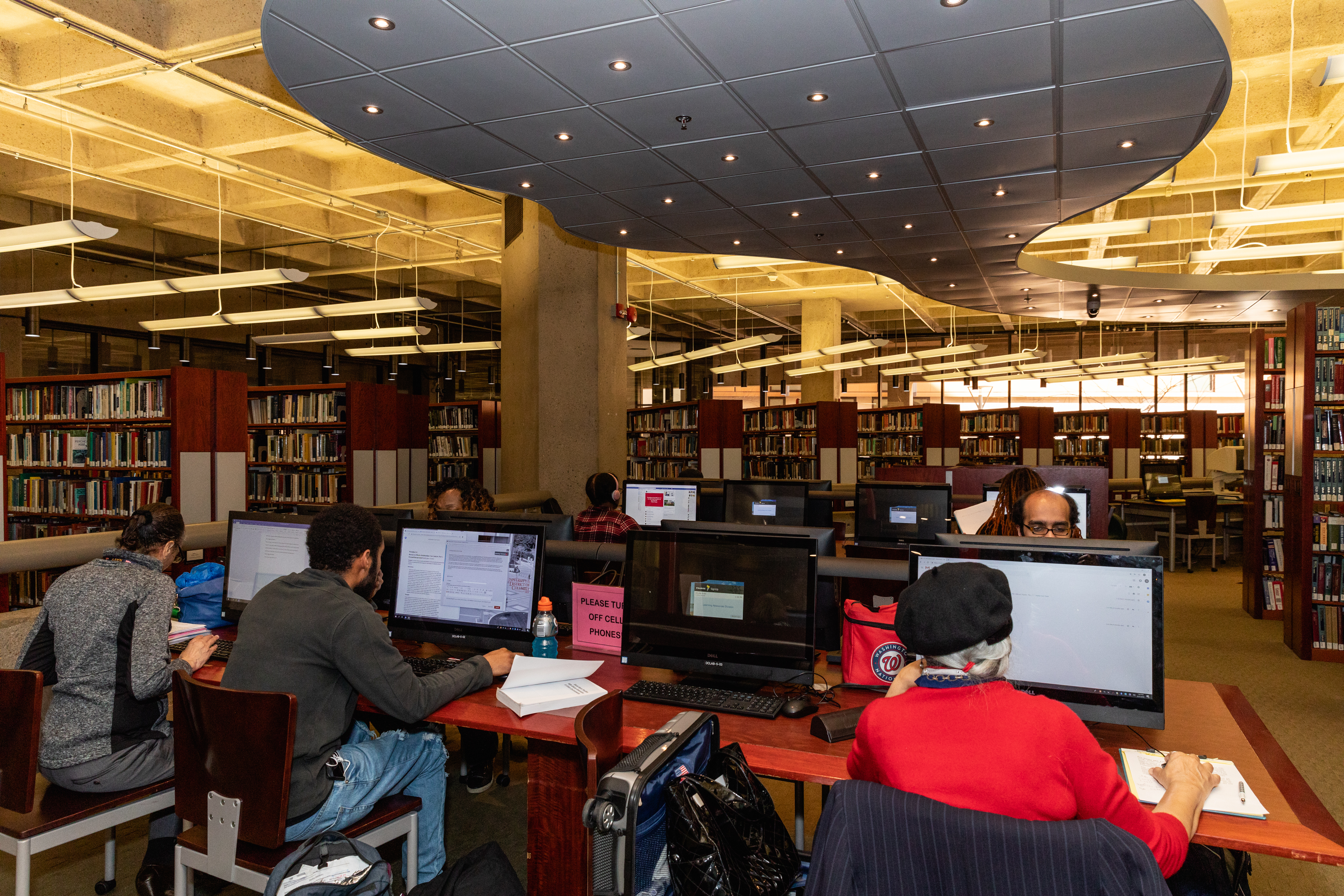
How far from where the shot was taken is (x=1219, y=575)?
31.7 feet

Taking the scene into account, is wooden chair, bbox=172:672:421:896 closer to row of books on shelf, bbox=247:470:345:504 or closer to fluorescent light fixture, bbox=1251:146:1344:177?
fluorescent light fixture, bbox=1251:146:1344:177

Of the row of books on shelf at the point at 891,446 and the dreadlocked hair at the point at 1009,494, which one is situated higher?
the row of books on shelf at the point at 891,446

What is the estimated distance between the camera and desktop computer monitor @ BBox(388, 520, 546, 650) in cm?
267

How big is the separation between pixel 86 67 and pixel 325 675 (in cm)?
591

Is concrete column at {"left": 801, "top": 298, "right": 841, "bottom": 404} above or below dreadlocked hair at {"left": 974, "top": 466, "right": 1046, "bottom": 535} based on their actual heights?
above

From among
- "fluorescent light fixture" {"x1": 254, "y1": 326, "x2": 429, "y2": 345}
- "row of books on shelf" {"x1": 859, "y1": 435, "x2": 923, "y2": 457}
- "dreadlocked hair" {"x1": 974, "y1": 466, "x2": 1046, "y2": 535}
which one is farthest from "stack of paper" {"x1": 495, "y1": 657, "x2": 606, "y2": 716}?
"row of books on shelf" {"x1": 859, "y1": 435, "x2": 923, "y2": 457}

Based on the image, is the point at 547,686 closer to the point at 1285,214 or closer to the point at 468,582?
the point at 468,582

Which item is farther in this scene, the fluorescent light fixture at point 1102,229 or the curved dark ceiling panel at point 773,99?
the fluorescent light fixture at point 1102,229

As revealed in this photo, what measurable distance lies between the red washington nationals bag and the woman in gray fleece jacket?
193 centimetres

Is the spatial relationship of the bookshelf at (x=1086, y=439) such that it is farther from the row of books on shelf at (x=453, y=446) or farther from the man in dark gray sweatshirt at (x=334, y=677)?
the man in dark gray sweatshirt at (x=334, y=677)

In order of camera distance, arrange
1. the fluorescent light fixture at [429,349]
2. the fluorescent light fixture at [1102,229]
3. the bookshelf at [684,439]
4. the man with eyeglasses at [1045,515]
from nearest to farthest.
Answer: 1. the man with eyeglasses at [1045,515]
2. the fluorescent light fixture at [1102,229]
3. the fluorescent light fixture at [429,349]
4. the bookshelf at [684,439]

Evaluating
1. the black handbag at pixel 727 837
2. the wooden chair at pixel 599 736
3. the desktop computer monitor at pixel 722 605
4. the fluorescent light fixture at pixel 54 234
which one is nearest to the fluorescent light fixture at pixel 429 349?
the fluorescent light fixture at pixel 54 234

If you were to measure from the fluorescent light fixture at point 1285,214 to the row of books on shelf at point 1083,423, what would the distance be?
29.0 ft

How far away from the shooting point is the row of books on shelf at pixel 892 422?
42.1ft
